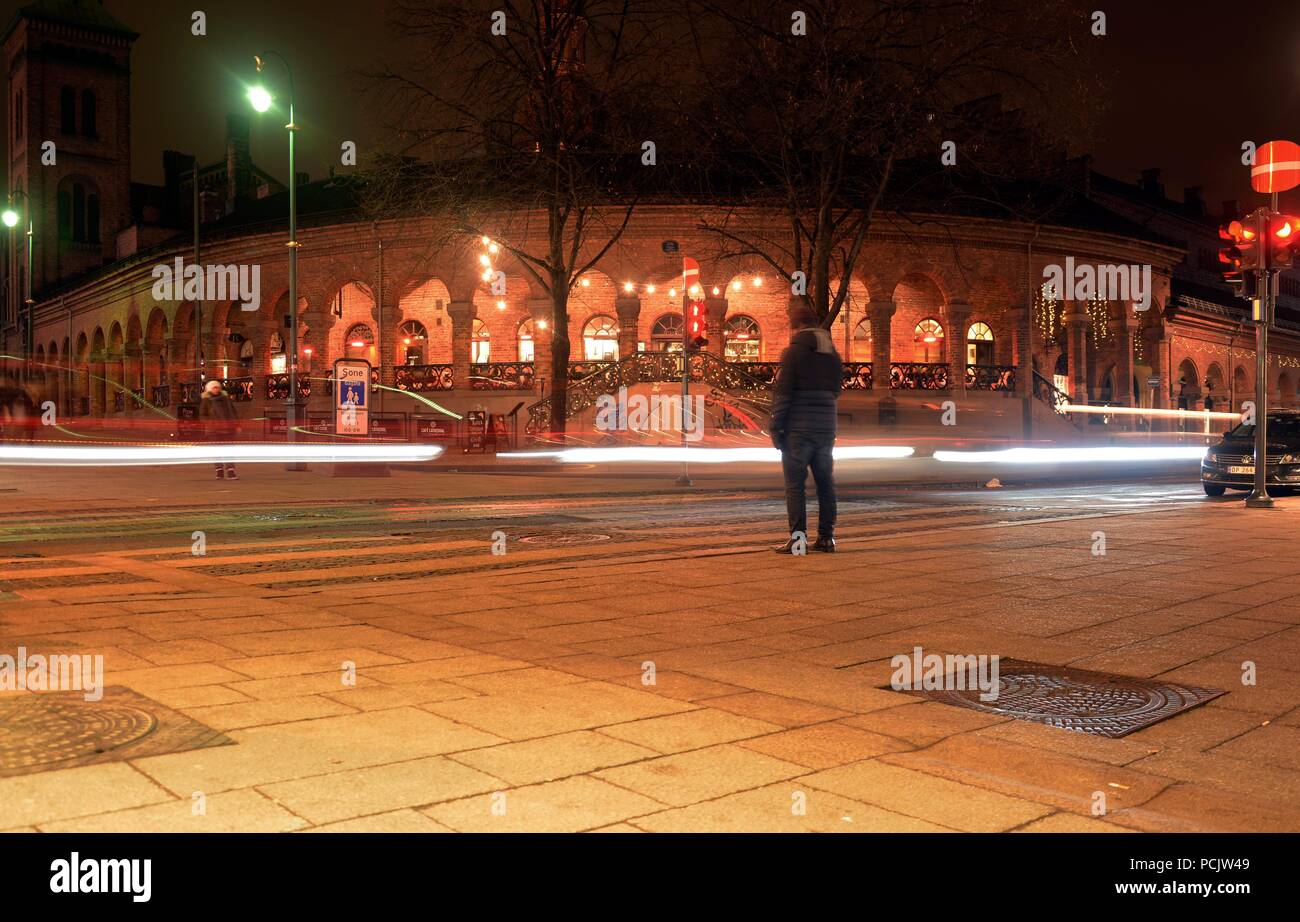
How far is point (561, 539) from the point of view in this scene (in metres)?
11.8

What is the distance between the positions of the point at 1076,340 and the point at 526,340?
22.1 meters

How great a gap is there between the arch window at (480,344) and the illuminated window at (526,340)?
1.41 metres

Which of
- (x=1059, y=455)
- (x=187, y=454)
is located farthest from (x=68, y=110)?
(x=1059, y=455)

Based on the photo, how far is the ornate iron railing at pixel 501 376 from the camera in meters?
43.5

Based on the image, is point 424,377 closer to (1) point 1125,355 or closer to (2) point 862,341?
(2) point 862,341

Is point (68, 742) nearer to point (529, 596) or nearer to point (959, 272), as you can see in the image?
point (529, 596)

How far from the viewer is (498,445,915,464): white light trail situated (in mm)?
28328

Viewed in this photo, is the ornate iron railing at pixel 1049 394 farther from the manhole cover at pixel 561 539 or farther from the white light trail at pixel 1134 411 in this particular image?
the manhole cover at pixel 561 539

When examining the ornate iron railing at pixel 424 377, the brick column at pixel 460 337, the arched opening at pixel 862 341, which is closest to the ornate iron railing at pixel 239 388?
the ornate iron railing at pixel 424 377

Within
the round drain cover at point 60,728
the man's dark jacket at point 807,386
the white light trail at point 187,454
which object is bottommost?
the round drain cover at point 60,728

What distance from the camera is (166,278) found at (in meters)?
54.9

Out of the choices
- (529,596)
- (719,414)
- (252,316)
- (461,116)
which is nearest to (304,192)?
(252,316)
